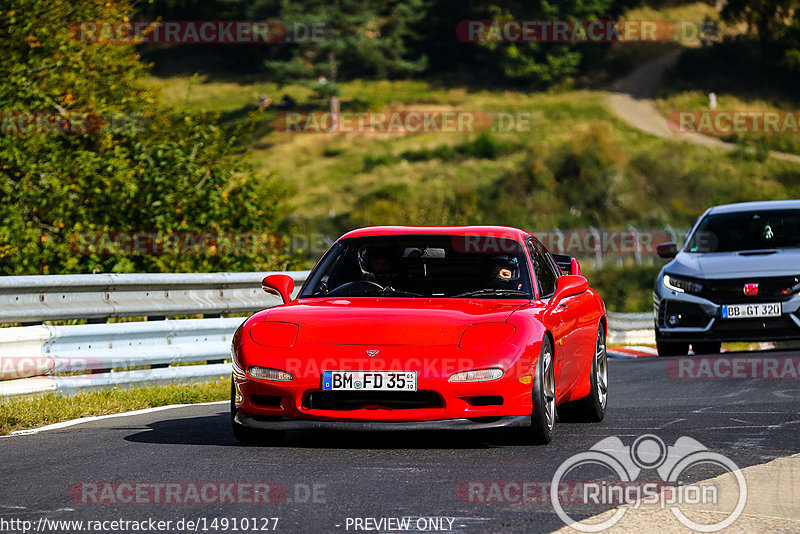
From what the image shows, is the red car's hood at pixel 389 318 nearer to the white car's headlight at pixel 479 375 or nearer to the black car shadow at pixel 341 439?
the white car's headlight at pixel 479 375

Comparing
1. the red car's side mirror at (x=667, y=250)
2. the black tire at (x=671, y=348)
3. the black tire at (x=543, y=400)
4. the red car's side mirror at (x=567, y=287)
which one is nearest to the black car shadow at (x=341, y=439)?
the black tire at (x=543, y=400)

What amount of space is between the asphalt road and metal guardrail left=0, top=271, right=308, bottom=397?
0.91 m

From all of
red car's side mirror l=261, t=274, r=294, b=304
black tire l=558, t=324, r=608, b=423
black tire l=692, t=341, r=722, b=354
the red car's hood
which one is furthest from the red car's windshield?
black tire l=692, t=341, r=722, b=354

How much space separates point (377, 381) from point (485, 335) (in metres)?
0.69

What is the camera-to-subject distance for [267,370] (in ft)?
23.6

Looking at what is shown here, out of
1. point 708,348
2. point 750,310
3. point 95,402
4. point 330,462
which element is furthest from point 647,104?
point 330,462

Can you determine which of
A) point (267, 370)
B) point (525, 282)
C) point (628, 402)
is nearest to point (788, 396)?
point (628, 402)

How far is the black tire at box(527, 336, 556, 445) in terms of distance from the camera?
7.23 meters

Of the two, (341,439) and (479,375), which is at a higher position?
(479,375)

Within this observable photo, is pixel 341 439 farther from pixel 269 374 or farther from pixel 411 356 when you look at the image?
pixel 411 356

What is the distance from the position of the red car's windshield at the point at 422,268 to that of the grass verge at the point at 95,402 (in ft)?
6.30

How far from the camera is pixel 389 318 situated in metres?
Result: 7.40

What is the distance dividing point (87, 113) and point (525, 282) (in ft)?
32.6

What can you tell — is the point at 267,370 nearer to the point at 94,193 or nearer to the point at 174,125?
the point at 94,193
